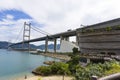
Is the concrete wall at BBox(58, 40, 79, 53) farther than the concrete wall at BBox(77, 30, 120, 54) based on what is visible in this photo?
Yes

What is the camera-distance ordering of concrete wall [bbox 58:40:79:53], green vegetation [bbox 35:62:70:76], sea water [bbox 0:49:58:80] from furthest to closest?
concrete wall [bbox 58:40:79:53] < sea water [bbox 0:49:58:80] < green vegetation [bbox 35:62:70:76]

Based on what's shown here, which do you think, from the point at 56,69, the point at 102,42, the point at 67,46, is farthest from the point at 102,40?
the point at 67,46

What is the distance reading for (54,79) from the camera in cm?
3262

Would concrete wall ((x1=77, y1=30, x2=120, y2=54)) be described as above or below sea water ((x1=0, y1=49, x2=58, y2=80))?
above

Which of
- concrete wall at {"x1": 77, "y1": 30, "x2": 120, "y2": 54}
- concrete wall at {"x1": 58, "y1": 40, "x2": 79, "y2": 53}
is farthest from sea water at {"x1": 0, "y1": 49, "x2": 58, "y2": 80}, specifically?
concrete wall at {"x1": 58, "y1": 40, "x2": 79, "y2": 53}

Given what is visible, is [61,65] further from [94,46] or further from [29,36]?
[29,36]

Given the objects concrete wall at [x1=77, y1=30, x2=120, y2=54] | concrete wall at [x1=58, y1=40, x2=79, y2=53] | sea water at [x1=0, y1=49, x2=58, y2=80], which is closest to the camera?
sea water at [x1=0, y1=49, x2=58, y2=80]

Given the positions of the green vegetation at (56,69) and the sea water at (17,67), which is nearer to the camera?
the green vegetation at (56,69)

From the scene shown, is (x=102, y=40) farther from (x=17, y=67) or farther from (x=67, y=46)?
(x=67, y=46)

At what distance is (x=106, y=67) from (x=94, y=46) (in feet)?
112

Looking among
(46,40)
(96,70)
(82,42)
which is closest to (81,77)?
(96,70)

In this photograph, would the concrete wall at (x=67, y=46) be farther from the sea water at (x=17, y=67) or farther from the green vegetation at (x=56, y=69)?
the green vegetation at (x=56, y=69)

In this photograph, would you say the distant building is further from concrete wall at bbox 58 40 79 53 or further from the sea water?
concrete wall at bbox 58 40 79 53

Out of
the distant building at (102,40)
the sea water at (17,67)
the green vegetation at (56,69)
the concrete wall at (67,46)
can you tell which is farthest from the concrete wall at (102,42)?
the concrete wall at (67,46)
